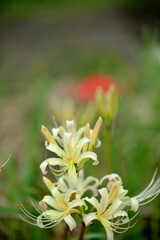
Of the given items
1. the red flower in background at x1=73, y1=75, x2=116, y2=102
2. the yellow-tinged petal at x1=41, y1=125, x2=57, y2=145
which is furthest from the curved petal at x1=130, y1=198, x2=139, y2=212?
the red flower in background at x1=73, y1=75, x2=116, y2=102

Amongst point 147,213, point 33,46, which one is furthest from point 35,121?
point 33,46

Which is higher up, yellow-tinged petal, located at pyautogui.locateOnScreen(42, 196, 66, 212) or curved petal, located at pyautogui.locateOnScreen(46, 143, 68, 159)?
curved petal, located at pyautogui.locateOnScreen(46, 143, 68, 159)

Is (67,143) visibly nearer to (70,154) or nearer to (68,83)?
(70,154)

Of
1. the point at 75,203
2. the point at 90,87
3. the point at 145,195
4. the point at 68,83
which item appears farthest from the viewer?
the point at 68,83

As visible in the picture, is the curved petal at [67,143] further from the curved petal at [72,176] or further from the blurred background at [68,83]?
the blurred background at [68,83]

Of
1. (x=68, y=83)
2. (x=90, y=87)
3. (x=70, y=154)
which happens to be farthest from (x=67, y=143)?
(x=68, y=83)

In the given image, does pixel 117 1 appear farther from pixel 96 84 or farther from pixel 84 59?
pixel 96 84

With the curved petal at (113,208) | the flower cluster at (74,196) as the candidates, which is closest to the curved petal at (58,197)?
the flower cluster at (74,196)

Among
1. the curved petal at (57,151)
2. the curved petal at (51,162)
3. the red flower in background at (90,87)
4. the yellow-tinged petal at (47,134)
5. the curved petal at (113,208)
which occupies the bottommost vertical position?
the curved petal at (113,208)

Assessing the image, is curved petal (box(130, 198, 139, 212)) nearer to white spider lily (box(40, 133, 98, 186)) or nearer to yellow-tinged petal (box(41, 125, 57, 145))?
white spider lily (box(40, 133, 98, 186))
